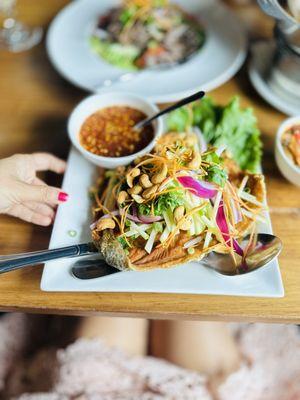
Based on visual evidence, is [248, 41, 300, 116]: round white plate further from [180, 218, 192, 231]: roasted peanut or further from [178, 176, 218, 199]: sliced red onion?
[180, 218, 192, 231]: roasted peanut

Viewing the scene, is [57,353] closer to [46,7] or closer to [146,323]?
[146,323]

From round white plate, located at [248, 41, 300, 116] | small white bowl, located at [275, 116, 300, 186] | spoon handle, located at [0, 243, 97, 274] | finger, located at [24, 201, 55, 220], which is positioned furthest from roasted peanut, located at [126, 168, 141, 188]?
round white plate, located at [248, 41, 300, 116]

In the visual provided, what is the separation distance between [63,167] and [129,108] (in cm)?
37

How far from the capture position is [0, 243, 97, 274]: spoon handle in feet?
4.19

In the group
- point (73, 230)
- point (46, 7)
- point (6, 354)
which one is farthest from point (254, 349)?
point (46, 7)

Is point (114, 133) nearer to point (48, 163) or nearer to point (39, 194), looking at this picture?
point (48, 163)

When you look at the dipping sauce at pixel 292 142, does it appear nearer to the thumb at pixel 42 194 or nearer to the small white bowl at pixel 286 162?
the small white bowl at pixel 286 162

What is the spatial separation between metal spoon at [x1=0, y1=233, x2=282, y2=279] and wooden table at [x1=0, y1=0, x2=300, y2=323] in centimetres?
8

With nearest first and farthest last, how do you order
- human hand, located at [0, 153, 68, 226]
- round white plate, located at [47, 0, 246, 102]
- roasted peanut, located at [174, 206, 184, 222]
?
roasted peanut, located at [174, 206, 184, 222]
human hand, located at [0, 153, 68, 226]
round white plate, located at [47, 0, 246, 102]

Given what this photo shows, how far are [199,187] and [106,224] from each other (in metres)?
0.31

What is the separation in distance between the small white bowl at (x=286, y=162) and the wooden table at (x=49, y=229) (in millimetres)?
60

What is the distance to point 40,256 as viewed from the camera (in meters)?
1.29

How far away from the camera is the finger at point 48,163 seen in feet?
5.09

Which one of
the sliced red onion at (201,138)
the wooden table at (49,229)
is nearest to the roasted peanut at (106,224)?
the wooden table at (49,229)
